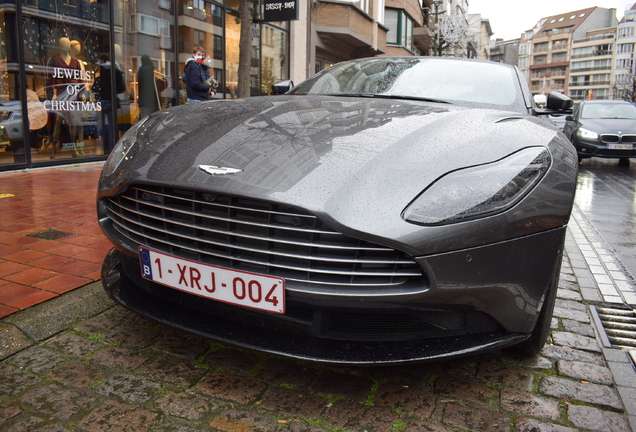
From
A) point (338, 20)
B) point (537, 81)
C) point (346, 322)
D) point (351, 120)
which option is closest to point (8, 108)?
point (351, 120)

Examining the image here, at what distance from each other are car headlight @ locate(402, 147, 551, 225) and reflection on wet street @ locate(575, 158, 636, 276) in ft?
7.73

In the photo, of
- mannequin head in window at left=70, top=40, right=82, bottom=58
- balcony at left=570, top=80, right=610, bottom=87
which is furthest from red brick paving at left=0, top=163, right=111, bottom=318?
balcony at left=570, top=80, right=610, bottom=87

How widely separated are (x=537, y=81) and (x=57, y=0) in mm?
135851

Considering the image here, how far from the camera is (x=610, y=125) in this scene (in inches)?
440

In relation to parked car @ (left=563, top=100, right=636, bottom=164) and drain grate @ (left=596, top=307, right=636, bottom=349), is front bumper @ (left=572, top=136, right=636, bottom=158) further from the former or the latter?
drain grate @ (left=596, top=307, right=636, bottom=349)

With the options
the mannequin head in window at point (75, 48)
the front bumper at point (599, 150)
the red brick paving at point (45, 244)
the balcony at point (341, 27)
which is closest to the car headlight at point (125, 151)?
the red brick paving at point (45, 244)

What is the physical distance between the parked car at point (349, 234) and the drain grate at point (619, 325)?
0.60 m

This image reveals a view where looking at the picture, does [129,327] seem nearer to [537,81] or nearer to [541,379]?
[541,379]

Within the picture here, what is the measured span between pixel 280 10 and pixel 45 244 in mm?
9847

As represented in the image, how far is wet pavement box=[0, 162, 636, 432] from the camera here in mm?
1765

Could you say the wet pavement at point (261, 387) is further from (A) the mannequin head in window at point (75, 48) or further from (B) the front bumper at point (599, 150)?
(B) the front bumper at point (599, 150)

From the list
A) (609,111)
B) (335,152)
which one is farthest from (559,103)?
(609,111)

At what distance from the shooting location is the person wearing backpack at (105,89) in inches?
343

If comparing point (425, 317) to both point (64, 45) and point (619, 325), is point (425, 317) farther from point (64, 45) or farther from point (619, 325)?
point (64, 45)
